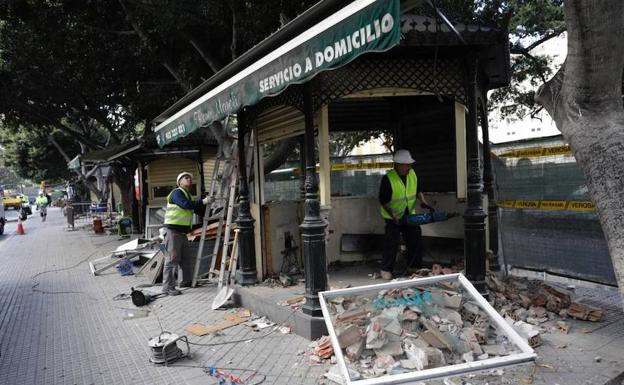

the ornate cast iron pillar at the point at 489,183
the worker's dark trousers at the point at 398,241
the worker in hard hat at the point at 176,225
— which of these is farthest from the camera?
the worker in hard hat at the point at 176,225

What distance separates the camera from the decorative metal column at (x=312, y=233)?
16.0 ft

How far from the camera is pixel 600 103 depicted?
10.5ft

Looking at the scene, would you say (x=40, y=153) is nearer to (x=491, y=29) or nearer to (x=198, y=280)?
(x=198, y=280)

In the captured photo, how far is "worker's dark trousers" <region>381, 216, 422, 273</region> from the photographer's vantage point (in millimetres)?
5992

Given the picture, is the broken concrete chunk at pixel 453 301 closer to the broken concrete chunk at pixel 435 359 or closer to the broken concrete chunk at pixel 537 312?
the broken concrete chunk at pixel 435 359

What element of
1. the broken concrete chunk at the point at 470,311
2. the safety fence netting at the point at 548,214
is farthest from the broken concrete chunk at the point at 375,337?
the safety fence netting at the point at 548,214

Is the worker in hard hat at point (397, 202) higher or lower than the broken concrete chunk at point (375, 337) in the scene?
higher

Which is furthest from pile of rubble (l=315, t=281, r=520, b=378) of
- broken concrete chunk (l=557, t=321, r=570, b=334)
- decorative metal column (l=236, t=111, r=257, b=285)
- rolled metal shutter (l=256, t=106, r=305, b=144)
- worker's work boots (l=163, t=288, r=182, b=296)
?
worker's work boots (l=163, t=288, r=182, b=296)

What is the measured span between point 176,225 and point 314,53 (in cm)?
448

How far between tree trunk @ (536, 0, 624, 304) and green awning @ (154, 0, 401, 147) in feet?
4.13

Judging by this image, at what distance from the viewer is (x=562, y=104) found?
11.2 ft

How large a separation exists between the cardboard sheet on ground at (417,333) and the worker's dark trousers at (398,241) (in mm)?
1609

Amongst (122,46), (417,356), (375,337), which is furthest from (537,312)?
(122,46)

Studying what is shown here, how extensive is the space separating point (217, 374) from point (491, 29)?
433 cm
